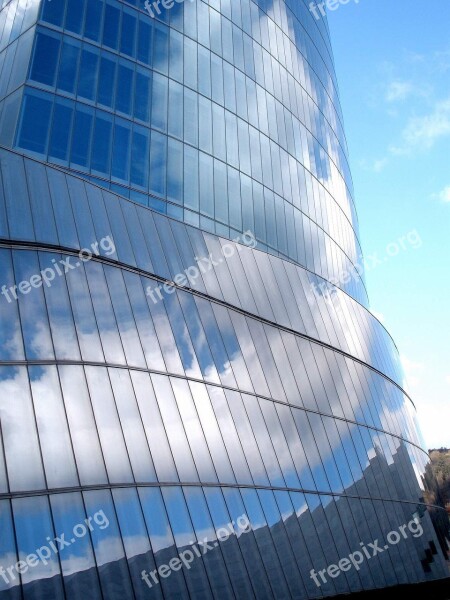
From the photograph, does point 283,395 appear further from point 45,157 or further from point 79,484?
point 45,157

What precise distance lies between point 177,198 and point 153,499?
48.8ft

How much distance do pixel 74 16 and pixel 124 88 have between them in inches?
145

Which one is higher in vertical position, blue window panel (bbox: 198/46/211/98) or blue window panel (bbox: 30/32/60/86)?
blue window panel (bbox: 198/46/211/98)

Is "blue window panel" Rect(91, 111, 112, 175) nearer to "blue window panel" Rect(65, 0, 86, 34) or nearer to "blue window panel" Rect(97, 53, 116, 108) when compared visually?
"blue window panel" Rect(97, 53, 116, 108)

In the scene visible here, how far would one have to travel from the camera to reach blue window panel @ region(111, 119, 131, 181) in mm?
26625

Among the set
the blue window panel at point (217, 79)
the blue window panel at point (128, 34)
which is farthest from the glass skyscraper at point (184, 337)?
the blue window panel at point (217, 79)

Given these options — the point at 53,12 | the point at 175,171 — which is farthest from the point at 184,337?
the point at 53,12

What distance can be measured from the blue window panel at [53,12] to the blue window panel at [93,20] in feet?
3.87

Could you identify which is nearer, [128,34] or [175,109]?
[128,34]

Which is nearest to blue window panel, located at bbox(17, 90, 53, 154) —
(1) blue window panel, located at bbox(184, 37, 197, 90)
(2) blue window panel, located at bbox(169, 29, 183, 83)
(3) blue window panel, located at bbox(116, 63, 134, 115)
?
(3) blue window panel, located at bbox(116, 63, 134, 115)

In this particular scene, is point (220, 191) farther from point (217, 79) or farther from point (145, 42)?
point (145, 42)

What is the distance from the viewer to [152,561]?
15.7m

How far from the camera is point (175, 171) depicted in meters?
28.5

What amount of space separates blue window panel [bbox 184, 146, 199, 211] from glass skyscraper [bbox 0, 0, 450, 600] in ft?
0.25
